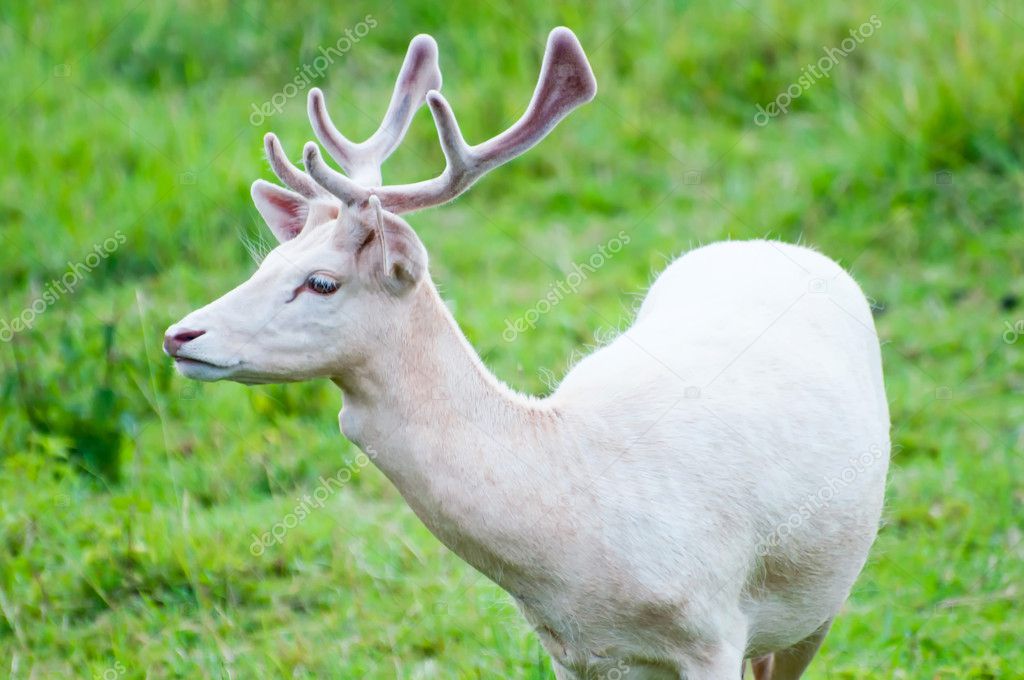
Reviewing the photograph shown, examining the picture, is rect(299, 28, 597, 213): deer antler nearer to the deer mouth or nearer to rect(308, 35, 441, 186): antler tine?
rect(308, 35, 441, 186): antler tine

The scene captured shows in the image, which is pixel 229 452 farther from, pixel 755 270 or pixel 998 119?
pixel 998 119


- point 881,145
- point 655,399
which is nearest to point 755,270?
point 655,399

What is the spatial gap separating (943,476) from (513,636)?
2.06 m

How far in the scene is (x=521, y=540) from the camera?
309 centimetres

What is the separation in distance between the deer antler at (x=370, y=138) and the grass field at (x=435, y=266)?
1.91ft
